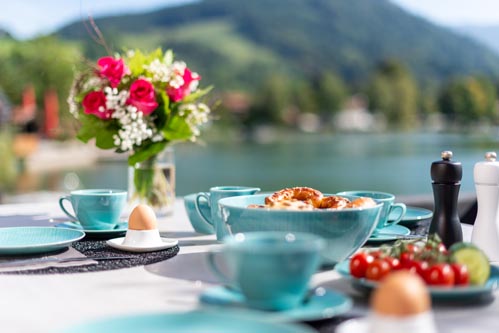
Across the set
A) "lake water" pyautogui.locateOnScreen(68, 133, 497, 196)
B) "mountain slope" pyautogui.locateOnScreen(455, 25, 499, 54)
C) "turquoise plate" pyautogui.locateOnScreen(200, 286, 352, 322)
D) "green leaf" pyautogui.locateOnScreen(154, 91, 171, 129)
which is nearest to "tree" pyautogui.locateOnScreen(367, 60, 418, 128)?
"lake water" pyautogui.locateOnScreen(68, 133, 497, 196)

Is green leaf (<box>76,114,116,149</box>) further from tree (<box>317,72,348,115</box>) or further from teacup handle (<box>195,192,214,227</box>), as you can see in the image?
tree (<box>317,72,348,115</box>)

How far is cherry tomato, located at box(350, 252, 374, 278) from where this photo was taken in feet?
3.47

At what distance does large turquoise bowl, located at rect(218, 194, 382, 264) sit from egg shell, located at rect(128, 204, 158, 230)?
25cm

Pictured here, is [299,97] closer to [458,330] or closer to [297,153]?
[297,153]

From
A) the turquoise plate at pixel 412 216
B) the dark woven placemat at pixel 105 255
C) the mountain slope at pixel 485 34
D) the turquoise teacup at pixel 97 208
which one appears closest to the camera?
the dark woven placemat at pixel 105 255

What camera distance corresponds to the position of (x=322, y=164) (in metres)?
47.8

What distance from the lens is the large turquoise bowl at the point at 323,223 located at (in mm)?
1160

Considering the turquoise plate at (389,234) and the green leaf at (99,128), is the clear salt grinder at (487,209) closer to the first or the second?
the turquoise plate at (389,234)

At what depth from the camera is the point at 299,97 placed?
226 ft

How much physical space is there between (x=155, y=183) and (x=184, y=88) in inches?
12.1

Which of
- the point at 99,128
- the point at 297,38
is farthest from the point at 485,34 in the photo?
the point at 99,128

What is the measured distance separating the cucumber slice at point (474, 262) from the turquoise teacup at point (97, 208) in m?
0.91

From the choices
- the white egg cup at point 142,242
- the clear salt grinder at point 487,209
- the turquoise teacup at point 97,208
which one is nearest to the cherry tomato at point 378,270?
the clear salt grinder at point 487,209

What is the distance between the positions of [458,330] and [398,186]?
36.1 meters
